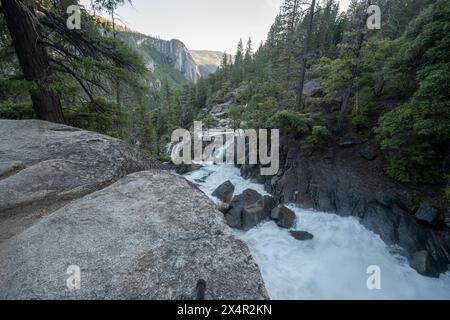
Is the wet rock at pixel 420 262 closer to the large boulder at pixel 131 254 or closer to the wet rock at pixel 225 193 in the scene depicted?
the wet rock at pixel 225 193

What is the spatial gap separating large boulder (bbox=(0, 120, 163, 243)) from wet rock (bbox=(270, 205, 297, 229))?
8705 mm

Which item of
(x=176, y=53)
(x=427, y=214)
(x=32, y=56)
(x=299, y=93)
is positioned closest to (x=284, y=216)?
(x=427, y=214)

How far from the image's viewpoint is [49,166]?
116 inches

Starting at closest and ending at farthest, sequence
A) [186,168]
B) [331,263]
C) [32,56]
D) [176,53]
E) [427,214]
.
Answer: [32,56]
[427,214]
[331,263]
[186,168]
[176,53]

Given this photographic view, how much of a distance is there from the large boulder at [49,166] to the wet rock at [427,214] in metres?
9.90

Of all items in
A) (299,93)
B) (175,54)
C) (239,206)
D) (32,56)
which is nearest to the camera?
(32,56)

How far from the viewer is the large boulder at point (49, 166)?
8.09 feet

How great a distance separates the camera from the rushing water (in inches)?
286

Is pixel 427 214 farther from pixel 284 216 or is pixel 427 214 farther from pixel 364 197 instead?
pixel 284 216

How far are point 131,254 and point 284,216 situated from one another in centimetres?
1006

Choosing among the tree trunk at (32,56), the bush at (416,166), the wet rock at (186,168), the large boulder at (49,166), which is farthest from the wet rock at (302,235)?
the wet rock at (186,168)

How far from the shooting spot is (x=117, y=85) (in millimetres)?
5383
